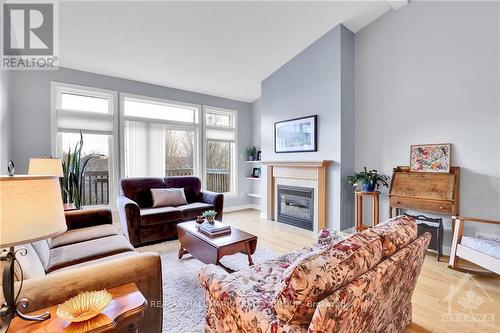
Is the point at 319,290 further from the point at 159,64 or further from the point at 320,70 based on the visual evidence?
the point at 159,64

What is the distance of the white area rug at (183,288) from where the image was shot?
6.07 ft

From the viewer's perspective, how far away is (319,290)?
1.01 meters

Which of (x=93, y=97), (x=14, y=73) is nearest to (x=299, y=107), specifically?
(x=93, y=97)

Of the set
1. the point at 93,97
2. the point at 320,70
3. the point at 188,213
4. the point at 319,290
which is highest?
the point at 320,70

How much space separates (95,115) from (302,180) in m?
3.74

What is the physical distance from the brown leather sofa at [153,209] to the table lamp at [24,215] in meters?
2.39

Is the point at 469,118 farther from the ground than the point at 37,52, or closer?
closer

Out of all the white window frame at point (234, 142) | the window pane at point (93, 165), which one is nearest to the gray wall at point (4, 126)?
the window pane at point (93, 165)

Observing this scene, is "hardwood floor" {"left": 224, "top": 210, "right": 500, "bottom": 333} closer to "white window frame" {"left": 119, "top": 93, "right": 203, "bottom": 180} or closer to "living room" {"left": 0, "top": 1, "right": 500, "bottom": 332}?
"living room" {"left": 0, "top": 1, "right": 500, "bottom": 332}

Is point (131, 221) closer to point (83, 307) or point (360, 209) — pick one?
point (83, 307)

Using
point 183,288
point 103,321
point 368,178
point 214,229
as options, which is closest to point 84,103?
point 214,229

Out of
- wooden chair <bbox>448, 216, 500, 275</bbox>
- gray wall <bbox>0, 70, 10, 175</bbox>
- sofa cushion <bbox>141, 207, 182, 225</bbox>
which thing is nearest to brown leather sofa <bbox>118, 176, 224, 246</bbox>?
sofa cushion <bbox>141, 207, 182, 225</bbox>

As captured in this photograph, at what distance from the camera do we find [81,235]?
2445 millimetres

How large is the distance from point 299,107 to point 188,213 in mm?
2640
